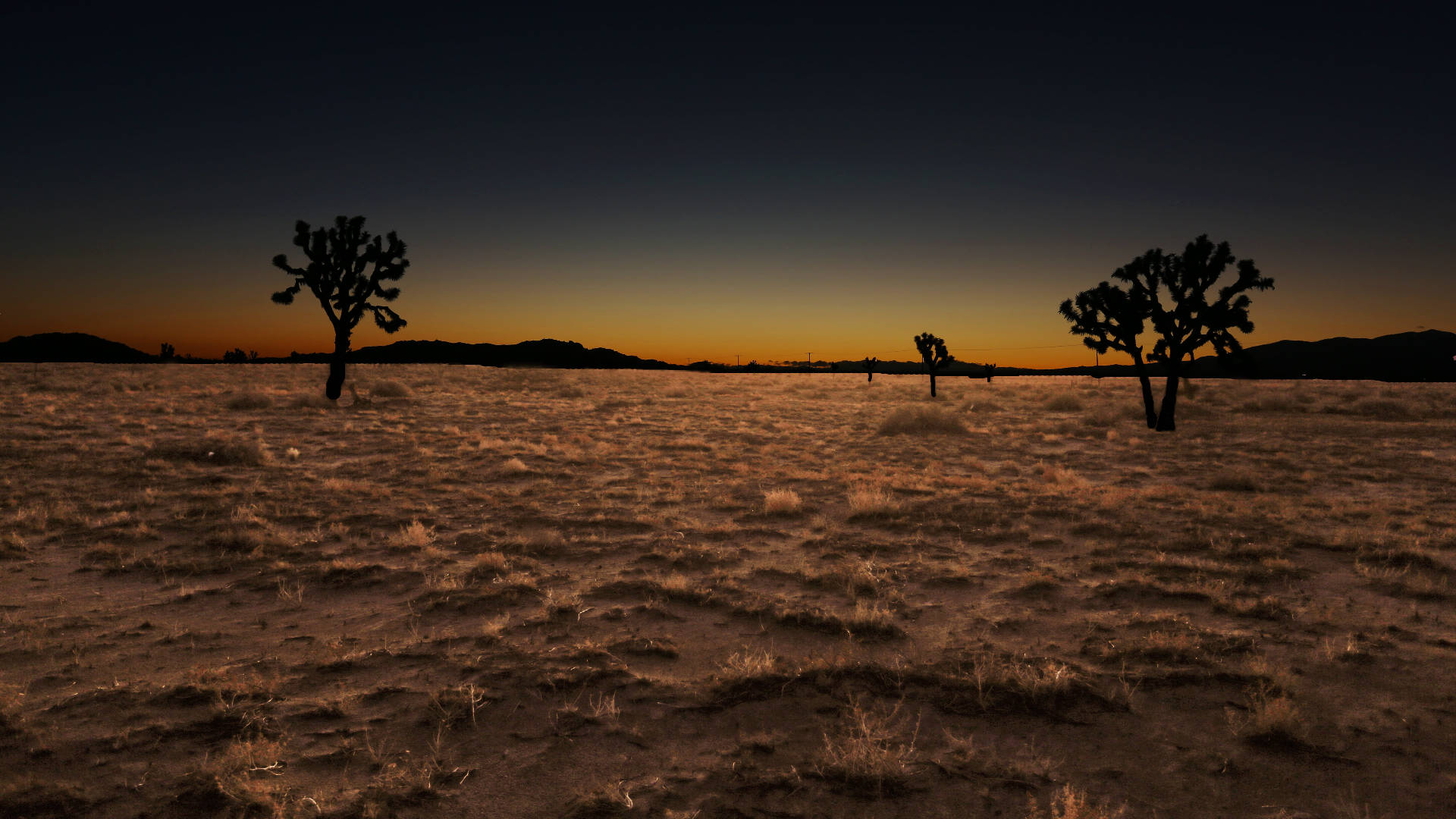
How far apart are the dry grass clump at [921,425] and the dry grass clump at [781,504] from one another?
12670 millimetres

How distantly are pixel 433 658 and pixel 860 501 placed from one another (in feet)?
24.9

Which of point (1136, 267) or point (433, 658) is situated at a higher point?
point (1136, 267)

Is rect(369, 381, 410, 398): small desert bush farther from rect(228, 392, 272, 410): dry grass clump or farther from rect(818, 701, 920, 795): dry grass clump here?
rect(818, 701, 920, 795): dry grass clump

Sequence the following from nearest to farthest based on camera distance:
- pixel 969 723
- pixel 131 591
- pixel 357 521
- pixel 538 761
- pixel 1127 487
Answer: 1. pixel 538 761
2. pixel 969 723
3. pixel 131 591
4. pixel 357 521
5. pixel 1127 487

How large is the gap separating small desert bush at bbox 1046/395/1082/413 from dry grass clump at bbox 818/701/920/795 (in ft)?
113

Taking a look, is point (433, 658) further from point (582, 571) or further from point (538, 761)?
point (582, 571)

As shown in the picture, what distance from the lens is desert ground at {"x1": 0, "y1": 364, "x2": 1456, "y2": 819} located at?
390 centimetres

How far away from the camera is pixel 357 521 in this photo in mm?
10305

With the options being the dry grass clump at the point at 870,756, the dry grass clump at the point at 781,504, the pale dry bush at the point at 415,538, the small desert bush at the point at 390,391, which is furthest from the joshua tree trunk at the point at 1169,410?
the small desert bush at the point at 390,391

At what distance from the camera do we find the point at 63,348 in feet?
340

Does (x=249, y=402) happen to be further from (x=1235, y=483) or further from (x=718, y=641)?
(x=1235, y=483)

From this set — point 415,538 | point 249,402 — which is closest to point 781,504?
point 415,538

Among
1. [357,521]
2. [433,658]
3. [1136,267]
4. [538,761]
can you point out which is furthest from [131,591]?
[1136,267]

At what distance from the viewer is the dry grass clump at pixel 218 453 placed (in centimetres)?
1478
